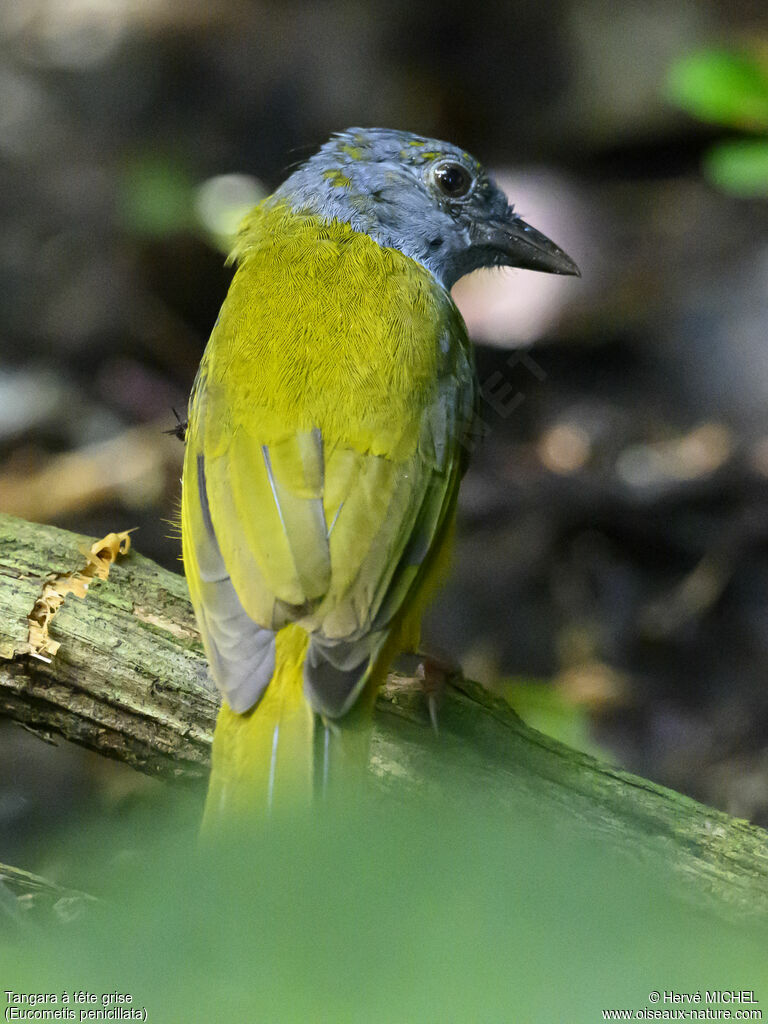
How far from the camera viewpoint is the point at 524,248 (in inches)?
171

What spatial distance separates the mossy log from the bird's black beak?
1.90 m

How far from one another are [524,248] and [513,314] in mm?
2334

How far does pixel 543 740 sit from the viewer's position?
3.05 m

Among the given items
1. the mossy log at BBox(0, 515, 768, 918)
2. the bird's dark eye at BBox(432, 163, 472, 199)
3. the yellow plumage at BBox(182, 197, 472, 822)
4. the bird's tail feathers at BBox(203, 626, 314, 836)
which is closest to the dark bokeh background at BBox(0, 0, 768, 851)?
the bird's dark eye at BBox(432, 163, 472, 199)

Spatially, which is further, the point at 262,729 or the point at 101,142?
the point at 101,142

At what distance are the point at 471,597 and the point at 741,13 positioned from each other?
16.3 ft

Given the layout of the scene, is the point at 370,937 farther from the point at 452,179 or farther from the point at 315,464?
the point at 452,179

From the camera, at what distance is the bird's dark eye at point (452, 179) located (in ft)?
13.6

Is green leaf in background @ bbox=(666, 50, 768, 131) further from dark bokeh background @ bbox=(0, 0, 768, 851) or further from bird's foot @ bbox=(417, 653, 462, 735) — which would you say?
bird's foot @ bbox=(417, 653, 462, 735)

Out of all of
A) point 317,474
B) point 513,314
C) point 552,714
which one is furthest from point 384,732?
point 513,314

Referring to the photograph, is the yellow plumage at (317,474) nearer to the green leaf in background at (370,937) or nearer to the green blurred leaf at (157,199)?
the green leaf in background at (370,937)

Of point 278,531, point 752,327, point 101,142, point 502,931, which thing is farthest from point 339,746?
point 101,142

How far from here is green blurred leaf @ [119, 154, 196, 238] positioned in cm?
701

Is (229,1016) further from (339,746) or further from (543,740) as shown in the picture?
(543,740)
